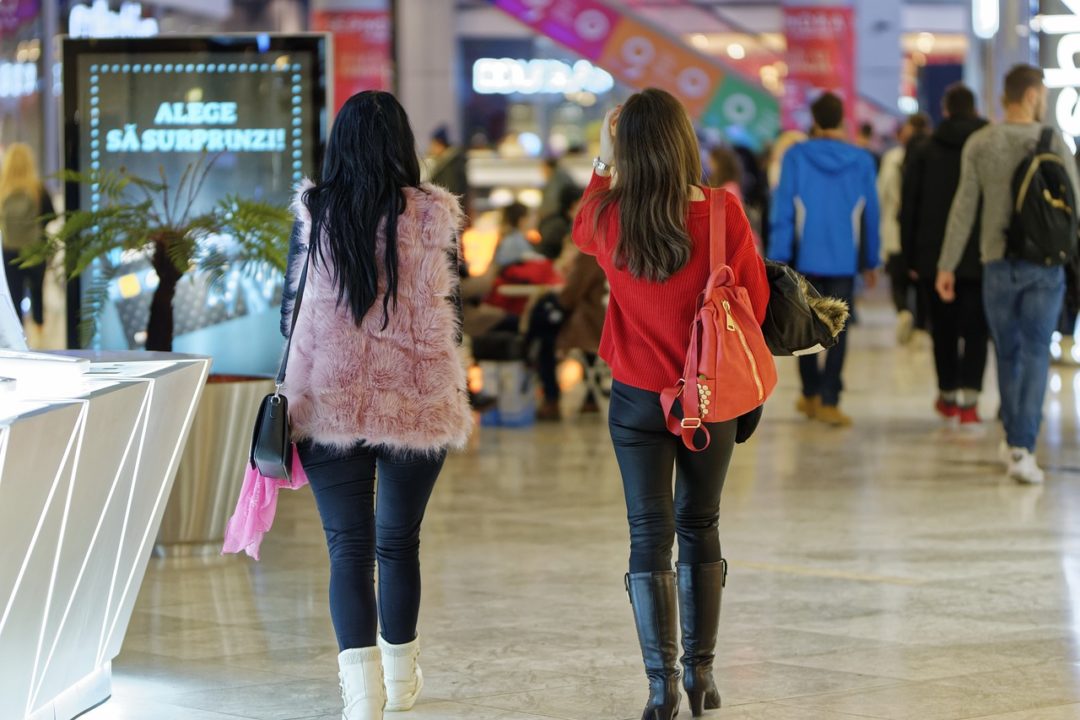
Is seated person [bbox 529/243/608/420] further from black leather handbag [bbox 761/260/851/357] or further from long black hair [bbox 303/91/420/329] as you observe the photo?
long black hair [bbox 303/91/420/329]

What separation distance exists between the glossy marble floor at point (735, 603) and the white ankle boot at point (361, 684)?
0.27m

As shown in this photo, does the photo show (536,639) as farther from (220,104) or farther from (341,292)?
(220,104)

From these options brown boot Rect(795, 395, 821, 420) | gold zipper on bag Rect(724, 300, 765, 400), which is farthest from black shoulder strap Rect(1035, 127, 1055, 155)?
gold zipper on bag Rect(724, 300, 765, 400)

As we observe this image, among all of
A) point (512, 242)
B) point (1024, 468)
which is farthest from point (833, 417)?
point (512, 242)

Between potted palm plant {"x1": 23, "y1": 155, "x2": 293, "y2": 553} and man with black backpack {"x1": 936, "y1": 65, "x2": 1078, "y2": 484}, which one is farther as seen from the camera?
man with black backpack {"x1": 936, "y1": 65, "x2": 1078, "y2": 484}

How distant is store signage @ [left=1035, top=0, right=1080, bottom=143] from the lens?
421 inches

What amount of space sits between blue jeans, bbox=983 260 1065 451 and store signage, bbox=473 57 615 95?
20043mm

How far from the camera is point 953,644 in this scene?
4625mm

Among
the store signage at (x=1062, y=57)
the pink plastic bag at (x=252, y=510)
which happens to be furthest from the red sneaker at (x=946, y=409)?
the pink plastic bag at (x=252, y=510)

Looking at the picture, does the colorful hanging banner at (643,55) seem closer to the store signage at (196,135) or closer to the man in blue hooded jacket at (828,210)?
the man in blue hooded jacket at (828,210)

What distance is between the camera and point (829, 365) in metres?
9.10

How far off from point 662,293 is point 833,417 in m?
5.78

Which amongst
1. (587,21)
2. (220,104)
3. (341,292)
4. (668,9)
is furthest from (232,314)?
(668,9)

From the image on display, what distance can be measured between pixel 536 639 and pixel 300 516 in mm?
2333
